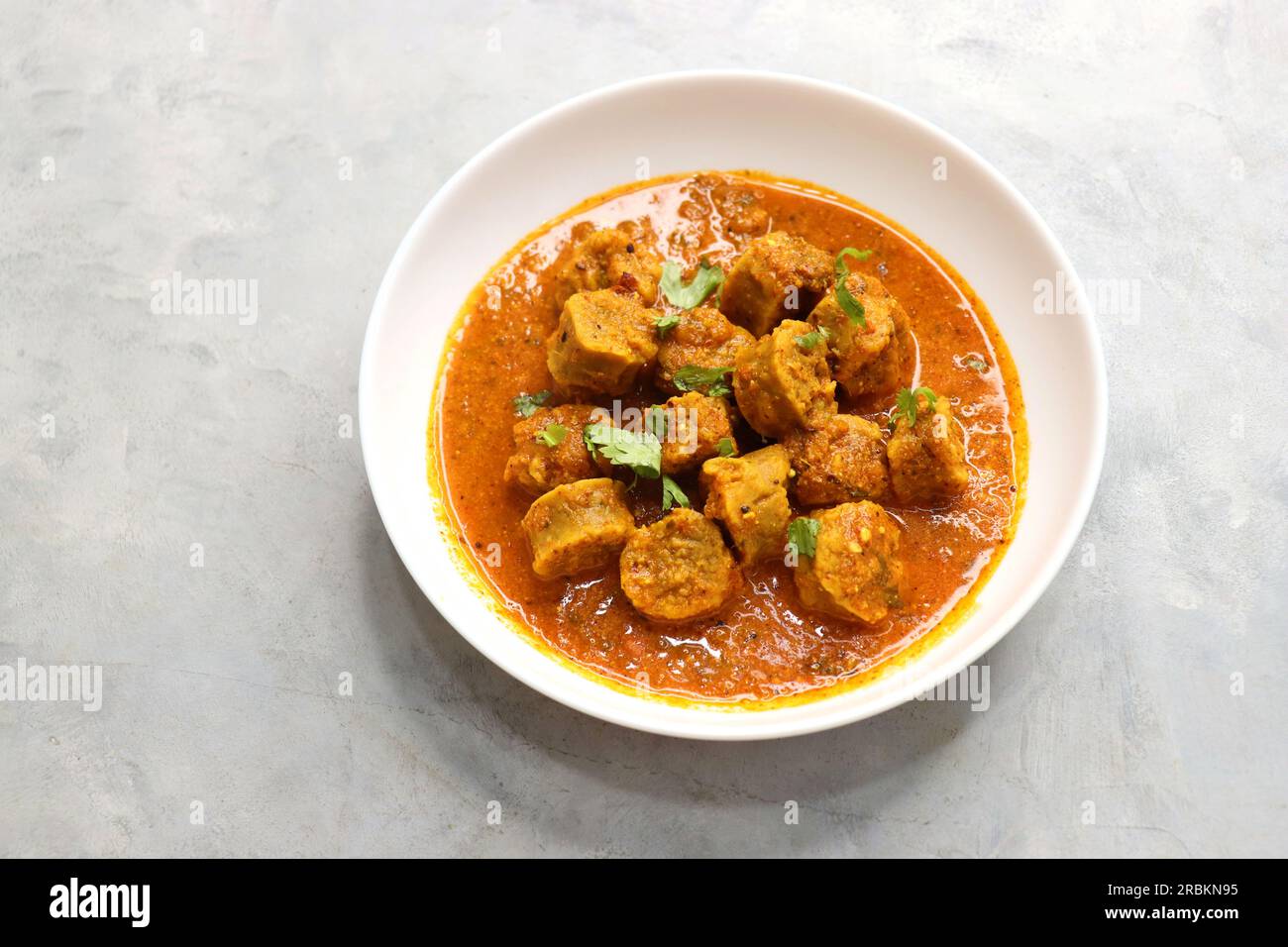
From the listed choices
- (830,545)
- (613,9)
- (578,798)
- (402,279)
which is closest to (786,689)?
(830,545)

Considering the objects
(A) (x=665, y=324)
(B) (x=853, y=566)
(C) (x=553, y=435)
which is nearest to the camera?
(B) (x=853, y=566)

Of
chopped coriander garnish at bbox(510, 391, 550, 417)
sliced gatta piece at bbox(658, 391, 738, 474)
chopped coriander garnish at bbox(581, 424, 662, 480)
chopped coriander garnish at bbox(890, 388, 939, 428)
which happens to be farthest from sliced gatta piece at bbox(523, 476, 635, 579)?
chopped coriander garnish at bbox(890, 388, 939, 428)

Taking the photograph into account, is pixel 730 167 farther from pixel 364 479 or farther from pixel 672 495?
pixel 364 479

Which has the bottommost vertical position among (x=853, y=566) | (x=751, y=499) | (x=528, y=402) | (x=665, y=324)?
(x=853, y=566)

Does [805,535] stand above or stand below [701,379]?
below

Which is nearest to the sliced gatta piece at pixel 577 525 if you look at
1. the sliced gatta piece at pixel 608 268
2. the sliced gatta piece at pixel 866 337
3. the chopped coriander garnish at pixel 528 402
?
the chopped coriander garnish at pixel 528 402

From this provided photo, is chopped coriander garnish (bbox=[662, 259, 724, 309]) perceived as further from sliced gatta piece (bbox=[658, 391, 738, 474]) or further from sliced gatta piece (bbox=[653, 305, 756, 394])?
sliced gatta piece (bbox=[658, 391, 738, 474])

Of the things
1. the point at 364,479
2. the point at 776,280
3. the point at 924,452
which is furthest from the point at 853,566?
the point at 364,479
